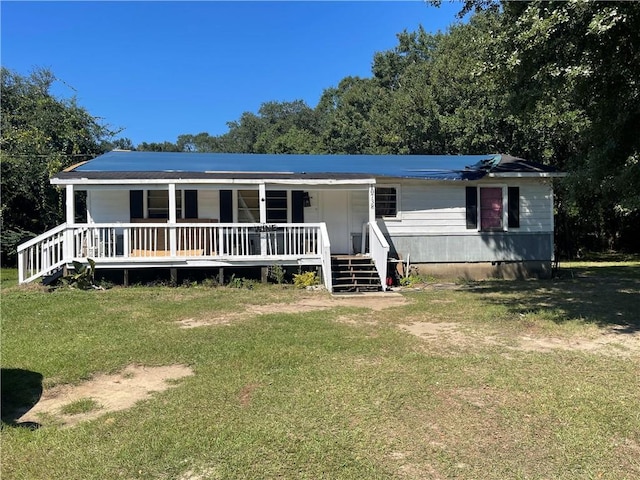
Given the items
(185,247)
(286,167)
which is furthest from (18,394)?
(286,167)

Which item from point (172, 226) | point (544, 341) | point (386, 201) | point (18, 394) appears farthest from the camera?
point (386, 201)

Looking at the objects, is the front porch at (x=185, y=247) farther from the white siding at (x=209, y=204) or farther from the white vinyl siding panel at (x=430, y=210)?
the white vinyl siding panel at (x=430, y=210)

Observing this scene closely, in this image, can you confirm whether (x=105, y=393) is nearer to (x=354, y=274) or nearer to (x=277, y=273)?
(x=277, y=273)

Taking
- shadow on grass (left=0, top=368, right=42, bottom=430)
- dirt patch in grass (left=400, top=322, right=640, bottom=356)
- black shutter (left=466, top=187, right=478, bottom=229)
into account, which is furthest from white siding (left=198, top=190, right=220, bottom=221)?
shadow on grass (left=0, top=368, right=42, bottom=430)

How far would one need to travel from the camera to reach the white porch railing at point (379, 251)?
11383 mm

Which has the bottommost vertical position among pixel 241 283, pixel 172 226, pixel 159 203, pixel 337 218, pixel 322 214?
pixel 241 283

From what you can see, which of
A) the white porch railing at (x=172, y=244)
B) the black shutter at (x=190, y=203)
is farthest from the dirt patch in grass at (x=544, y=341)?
the black shutter at (x=190, y=203)

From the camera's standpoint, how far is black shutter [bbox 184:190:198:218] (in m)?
13.7

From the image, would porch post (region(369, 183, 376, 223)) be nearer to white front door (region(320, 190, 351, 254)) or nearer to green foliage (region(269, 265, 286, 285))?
white front door (region(320, 190, 351, 254))

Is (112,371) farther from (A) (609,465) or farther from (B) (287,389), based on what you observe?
(A) (609,465)

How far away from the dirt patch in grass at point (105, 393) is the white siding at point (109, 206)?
889 centimetres

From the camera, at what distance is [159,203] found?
13.7 m

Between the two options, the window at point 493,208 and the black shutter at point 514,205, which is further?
the black shutter at point 514,205

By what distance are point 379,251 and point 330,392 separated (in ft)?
24.4
